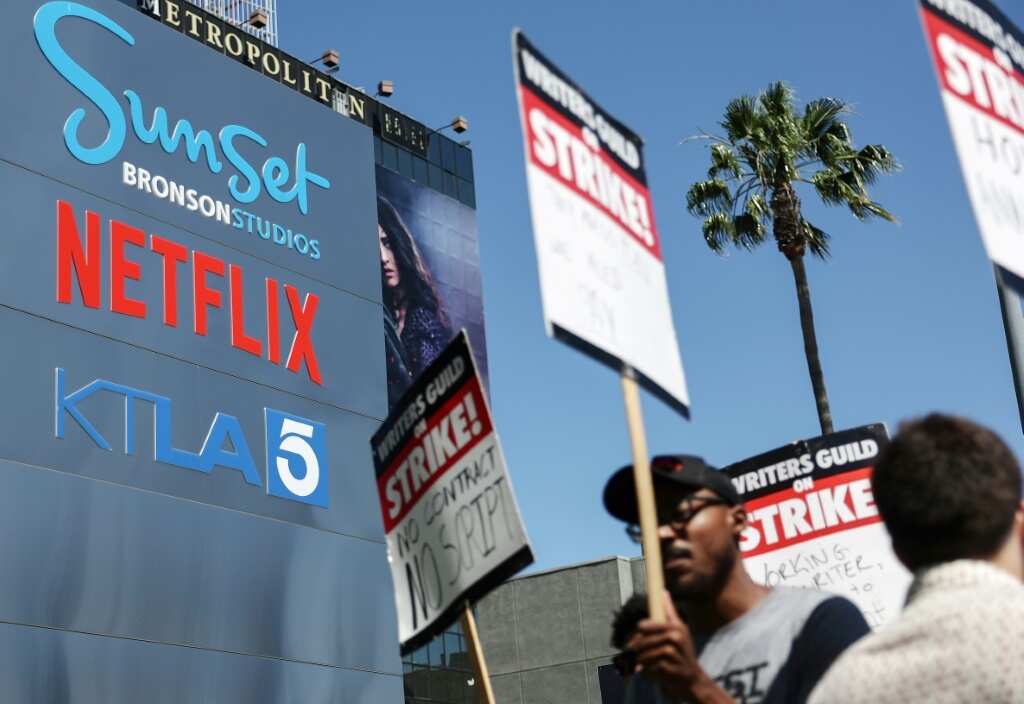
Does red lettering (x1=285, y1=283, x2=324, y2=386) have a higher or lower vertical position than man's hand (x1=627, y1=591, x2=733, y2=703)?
higher

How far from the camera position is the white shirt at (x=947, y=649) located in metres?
2.45

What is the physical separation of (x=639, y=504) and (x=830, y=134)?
23385mm

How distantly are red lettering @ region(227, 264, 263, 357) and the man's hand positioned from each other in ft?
79.2

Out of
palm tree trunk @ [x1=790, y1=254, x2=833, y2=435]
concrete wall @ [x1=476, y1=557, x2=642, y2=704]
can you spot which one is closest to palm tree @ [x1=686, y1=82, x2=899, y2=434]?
palm tree trunk @ [x1=790, y1=254, x2=833, y2=435]

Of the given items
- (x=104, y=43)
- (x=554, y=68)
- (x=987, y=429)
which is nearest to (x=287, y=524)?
(x=104, y=43)

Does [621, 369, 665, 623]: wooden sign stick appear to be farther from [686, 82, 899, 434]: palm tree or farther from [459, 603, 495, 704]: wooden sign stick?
[686, 82, 899, 434]: palm tree

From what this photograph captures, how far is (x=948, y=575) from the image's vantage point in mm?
2623

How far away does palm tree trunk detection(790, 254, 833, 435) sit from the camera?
24344 mm

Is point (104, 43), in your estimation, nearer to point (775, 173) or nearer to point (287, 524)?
point (287, 524)

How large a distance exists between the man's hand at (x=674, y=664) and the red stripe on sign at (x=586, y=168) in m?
1.63

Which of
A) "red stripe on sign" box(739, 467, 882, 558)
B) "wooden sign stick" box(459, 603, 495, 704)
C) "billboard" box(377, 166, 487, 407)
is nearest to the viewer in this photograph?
"wooden sign stick" box(459, 603, 495, 704)

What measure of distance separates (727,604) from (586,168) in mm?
1440

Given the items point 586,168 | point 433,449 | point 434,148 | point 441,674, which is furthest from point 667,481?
point 434,148

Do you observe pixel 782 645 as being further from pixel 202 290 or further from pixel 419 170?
pixel 419 170
